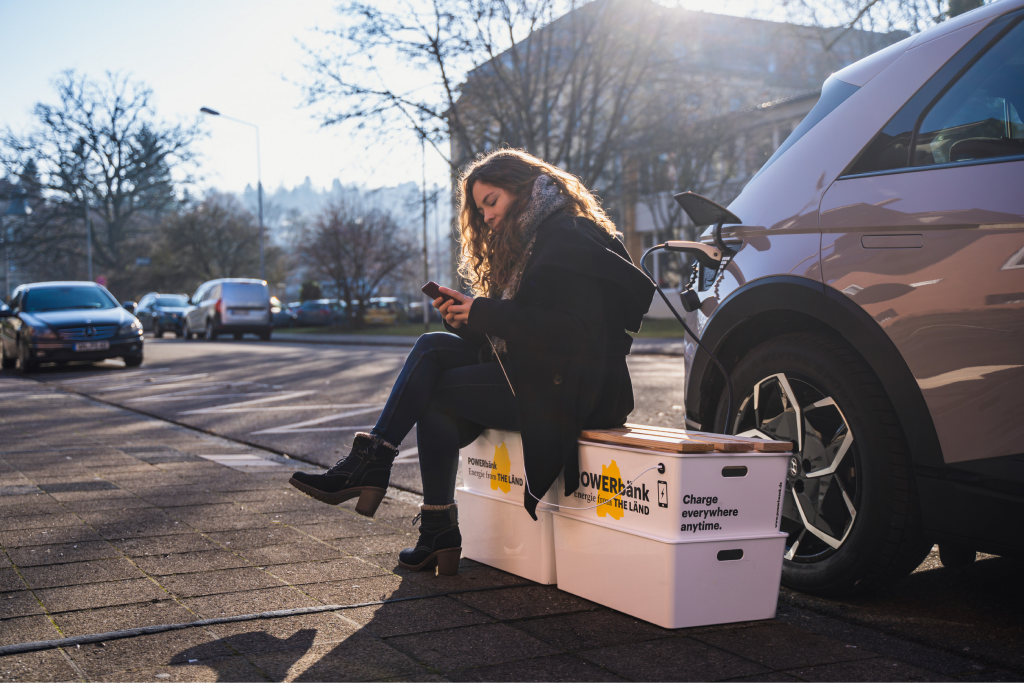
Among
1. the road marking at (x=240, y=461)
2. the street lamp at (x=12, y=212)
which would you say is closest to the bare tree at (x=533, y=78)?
the road marking at (x=240, y=461)

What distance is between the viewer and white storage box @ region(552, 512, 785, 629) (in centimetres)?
271

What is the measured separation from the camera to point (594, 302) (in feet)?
10.4

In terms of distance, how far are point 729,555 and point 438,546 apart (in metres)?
1.15

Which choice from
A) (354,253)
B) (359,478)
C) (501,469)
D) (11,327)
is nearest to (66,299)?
(11,327)

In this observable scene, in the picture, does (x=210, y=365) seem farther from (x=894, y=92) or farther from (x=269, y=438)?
(x=894, y=92)

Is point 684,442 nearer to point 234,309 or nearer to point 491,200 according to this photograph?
point 491,200

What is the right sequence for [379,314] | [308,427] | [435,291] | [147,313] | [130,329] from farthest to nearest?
[147,313] < [379,314] < [130,329] < [308,427] < [435,291]

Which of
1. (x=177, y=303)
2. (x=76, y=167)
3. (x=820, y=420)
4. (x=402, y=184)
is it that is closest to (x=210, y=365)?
(x=402, y=184)

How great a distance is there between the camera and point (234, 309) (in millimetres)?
28969

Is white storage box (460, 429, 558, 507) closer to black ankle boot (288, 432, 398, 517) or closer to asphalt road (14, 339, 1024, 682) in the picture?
black ankle boot (288, 432, 398, 517)

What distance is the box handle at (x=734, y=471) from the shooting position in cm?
273

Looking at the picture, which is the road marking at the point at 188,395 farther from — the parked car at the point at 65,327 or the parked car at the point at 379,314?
the parked car at the point at 379,314

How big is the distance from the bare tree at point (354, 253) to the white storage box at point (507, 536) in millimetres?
34143

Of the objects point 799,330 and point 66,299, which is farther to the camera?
point 66,299
